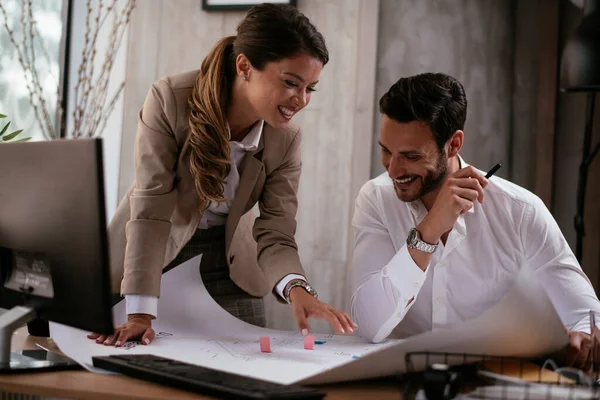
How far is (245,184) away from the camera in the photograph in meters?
1.76

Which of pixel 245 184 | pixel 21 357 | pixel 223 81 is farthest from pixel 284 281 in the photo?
pixel 21 357

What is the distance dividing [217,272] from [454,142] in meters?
0.71

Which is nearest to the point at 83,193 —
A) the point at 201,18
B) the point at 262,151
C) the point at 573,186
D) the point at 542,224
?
the point at 262,151

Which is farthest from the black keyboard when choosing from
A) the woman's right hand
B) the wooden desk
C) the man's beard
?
the man's beard

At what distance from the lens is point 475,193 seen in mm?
1565

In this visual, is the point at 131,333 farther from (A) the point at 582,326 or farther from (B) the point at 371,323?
(A) the point at 582,326

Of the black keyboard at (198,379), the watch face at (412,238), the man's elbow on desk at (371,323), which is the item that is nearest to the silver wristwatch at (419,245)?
the watch face at (412,238)

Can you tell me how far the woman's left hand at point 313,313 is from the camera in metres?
1.40

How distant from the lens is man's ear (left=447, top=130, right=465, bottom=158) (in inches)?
69.3

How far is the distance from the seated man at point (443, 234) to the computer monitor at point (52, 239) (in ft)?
2.33

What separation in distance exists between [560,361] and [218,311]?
72cm

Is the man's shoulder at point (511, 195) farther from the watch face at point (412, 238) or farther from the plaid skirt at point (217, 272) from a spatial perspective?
the plaid skirt at point (217, 272)

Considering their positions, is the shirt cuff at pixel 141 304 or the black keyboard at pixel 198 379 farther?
the shirt cuff at pixel 141 304

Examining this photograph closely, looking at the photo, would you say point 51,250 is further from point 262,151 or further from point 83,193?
point 262,151
